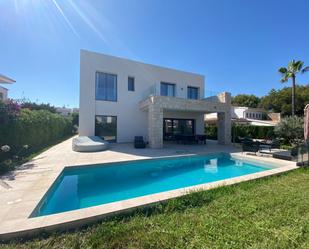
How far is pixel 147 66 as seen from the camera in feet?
61.0

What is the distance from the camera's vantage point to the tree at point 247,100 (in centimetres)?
4896

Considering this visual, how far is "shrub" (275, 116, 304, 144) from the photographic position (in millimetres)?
14438

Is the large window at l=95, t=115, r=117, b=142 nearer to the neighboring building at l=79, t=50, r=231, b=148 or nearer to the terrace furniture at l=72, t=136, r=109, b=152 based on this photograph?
the neighboring building at l=79, t=50, r=231, b=148

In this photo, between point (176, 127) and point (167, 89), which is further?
point (176, 127)

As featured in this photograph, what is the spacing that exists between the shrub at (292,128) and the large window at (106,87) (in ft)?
51.2

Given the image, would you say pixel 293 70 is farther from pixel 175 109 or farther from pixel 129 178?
pixel 129 178

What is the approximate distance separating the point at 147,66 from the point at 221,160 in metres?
12.5

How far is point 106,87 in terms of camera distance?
16.7m

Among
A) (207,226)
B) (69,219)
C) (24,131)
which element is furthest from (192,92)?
(69,219)

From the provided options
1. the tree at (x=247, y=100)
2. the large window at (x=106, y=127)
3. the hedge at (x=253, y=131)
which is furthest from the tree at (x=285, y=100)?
the large window at (x=106, y=127)

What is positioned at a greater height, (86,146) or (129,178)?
(86,146)

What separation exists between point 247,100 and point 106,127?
150 ft

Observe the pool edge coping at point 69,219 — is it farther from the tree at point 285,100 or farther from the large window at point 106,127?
the tree at point 285,100

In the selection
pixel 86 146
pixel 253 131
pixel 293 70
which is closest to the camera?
pixel 86 146
